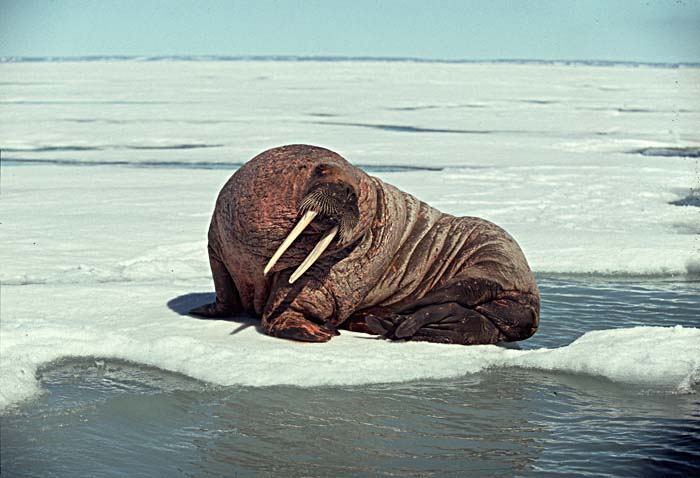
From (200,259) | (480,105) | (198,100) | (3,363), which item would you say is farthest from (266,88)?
(3,363)

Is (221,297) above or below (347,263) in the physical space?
below

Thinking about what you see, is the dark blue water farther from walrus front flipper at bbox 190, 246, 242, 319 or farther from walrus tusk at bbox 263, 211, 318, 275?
walrus front flipper at bbox 190, 246, 242, 319

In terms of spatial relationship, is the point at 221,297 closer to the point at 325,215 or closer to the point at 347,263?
the point at 347,263

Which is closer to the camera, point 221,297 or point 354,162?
point 221,297

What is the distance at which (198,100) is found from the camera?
34.0 meters

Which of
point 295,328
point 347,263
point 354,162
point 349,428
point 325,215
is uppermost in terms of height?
point 354,162

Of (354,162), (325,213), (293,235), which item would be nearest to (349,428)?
(293,235)

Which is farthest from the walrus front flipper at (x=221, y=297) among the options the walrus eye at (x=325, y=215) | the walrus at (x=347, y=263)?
the walrus eye at (x=325, y=215)

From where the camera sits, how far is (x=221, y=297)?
5.65 meters

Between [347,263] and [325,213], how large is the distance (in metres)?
0.49

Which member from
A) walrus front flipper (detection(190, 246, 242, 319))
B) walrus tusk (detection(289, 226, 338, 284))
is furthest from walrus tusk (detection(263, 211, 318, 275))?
walrus front flipper (detection(190, 246, 242, 319))

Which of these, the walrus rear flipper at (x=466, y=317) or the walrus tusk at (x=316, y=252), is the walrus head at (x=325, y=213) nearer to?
the walrus tusk at (x=316, y=252)

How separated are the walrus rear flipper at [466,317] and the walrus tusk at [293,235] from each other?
2.31 ft

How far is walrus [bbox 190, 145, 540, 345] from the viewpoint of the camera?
5.11 m
